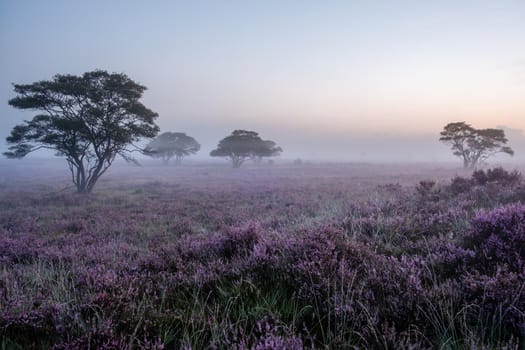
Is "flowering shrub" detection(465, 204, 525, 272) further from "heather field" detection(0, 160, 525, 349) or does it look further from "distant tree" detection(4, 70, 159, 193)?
"distant tree" detection(4, 70, 159, 193)

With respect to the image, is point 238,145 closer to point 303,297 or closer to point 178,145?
point 178,145

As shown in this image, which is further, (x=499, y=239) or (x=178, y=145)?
(x=178, y=145)

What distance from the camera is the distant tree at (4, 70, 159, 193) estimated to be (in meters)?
20.0

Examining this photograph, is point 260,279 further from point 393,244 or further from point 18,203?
point 18,203

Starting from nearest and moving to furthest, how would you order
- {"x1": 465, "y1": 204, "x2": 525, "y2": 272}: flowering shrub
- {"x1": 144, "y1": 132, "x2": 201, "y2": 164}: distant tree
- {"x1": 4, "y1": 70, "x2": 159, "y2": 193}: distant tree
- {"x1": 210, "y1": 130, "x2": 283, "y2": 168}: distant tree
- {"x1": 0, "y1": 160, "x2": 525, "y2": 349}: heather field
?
1. {"x1": 0, "y1": 160, "x2": 525, "y2": 349}: heather field
2. {"x1": 465, "y1": 204, "x2": 525, "y2": 272}: flowering shrub
3. {"x1": 4, "y1": 70, "x2": 159, "y2": 193}: distant tree
4. {"x1": 210, "y1": 130, "x2": 283, "y2": 168}: distant tree
5. {"x1": 144, "y1": 132, "x2": 201, "y2": 164}: distant tree

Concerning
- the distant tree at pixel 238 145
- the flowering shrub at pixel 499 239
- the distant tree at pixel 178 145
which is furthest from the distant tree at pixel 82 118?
the distant tree at pixel 178 145

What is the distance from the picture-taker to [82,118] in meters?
20.8

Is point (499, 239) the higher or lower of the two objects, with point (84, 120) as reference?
lower

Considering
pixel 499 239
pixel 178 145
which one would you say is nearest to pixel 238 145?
pixel 178 145

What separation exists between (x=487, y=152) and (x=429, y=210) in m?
53.7

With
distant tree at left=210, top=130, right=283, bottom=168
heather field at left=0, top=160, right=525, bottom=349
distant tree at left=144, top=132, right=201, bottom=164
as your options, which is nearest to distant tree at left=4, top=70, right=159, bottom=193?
heather field at left=0, top=160, right=525, bottom=349

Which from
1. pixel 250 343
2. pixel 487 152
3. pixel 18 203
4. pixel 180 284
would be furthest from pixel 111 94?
pixel 487 152

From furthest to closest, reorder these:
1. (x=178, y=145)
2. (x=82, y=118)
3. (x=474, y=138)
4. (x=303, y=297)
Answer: (x=178, y=145) → (x=474, y=138) → (x=82, y=118) → (x=303, y=297)

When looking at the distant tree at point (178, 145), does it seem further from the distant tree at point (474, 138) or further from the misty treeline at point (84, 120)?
the distant tree at point (474, 138)
